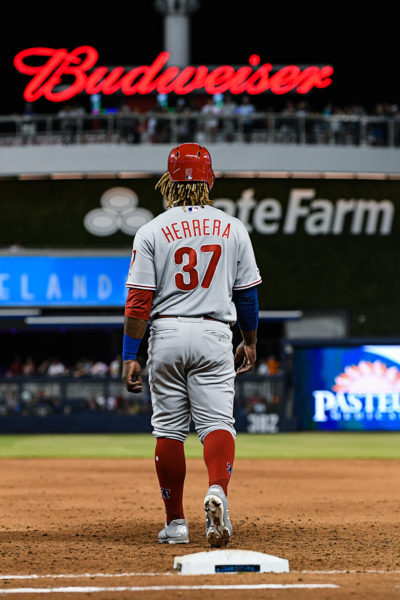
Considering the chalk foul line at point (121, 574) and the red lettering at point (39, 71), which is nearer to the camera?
the chalk foul line at point (121, 574)

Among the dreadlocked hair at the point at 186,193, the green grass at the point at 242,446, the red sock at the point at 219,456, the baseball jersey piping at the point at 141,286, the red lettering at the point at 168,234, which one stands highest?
the dreadlocked hair at the point at 186,193

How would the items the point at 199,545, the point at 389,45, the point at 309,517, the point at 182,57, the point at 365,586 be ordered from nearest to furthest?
the point at 365,586, the point at 199,545, the point at 309,517, the point at 182,57, the point at 389,45

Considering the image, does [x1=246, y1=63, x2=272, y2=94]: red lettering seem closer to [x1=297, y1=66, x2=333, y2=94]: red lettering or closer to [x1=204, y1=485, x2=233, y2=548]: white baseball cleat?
[x1=297, y1=66, x2=333, y2=94]: red lettering

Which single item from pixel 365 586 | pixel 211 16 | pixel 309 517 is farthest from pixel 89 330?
pixel 365 586

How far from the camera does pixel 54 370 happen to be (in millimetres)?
27484

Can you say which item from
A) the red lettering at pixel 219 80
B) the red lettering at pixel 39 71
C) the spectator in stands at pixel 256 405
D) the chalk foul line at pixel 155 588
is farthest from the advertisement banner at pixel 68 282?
the chalk foul line at pixel 155 588

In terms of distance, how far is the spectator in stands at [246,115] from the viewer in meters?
29.2

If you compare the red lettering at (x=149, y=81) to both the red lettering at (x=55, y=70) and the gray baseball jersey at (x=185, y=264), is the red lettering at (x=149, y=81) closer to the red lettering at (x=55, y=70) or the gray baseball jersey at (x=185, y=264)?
the red lettering at (x=55, y=70)

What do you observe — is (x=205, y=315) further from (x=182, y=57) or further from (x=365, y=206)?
(x=182, y=57)

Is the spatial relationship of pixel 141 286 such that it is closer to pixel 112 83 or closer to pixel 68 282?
pixel 112 83

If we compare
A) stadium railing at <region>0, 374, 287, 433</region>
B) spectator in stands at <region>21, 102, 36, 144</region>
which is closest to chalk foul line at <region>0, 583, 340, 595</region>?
stadium railing at <region>0, 374, 287, 433</region>

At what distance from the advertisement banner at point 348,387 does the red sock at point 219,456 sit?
17171 millimetres

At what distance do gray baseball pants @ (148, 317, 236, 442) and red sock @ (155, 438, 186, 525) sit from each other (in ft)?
0.21

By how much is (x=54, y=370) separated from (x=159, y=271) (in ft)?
71.0
